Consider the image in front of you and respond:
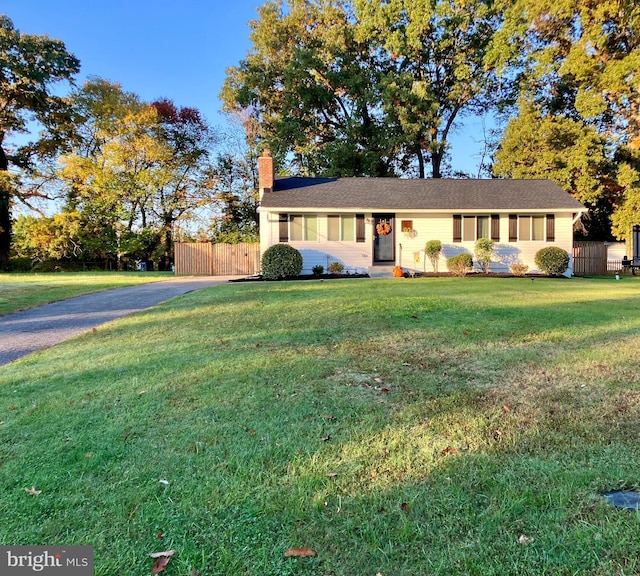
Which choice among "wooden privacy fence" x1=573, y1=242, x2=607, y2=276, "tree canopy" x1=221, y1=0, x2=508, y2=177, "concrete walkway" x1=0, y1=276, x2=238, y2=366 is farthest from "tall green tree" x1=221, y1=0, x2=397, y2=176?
"concrete walkway" x1=0, y1=276, x2=238, y2=366

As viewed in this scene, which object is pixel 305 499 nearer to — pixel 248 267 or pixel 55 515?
pixel 55 515

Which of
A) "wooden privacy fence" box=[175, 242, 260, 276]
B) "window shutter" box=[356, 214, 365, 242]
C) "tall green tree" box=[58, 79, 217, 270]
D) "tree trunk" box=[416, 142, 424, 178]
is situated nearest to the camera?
"window shutter" box=[356, 214, 365, 242]

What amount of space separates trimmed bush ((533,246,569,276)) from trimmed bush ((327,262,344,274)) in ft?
27.3

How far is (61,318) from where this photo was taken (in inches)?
297

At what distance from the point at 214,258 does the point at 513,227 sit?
1486 cm

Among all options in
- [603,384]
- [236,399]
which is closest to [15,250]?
[236,399]

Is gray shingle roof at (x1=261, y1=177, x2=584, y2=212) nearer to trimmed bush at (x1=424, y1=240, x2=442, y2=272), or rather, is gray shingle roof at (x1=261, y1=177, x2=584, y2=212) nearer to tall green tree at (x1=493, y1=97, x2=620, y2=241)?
trimmed bush at (x1=424, y1=240, x2=442, y2=272)

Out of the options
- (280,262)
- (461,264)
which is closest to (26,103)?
(280,262)

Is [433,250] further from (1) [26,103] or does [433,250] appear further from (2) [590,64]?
(1) [26,103]

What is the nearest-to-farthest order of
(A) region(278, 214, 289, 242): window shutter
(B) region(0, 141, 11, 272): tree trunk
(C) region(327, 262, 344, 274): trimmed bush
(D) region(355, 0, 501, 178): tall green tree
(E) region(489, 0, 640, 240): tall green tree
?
(C) region(327, 262, 344, 274): trimmed bush → (A) region(278, 214, 289, 242): window shutter → (E) region(489, 0, 640, 240): tall green tree → (D) region(355, 0, 501, 178): tall green tree → (B) region(0, 141, 11, 272): tree trunk

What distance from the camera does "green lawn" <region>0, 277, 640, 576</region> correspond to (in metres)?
1.72

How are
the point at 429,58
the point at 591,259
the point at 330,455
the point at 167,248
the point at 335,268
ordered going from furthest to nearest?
the point at 167,248
the point at 429,58
the point at 591,259
the point at 335,268
the point at 330,455

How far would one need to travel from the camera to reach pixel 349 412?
3084 millimetres

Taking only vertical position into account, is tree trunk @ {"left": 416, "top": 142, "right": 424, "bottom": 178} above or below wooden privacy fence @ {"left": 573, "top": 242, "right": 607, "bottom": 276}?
above
